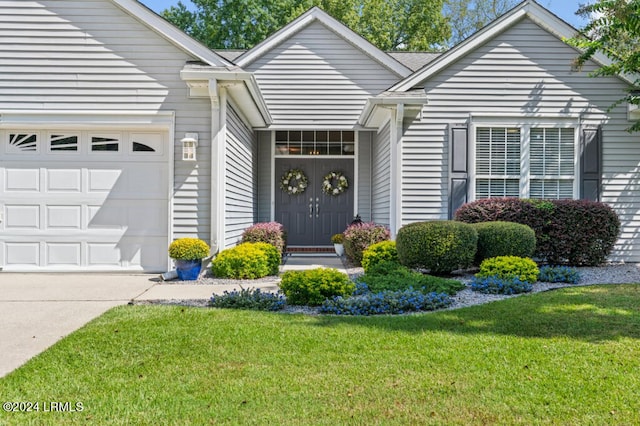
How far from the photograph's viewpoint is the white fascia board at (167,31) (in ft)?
24.4

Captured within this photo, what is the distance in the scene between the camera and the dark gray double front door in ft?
38.3

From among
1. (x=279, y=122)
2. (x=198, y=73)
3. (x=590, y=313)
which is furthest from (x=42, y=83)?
(x=590, y=313)

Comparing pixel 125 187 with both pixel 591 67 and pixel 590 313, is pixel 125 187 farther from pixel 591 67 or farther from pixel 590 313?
pixel 591 67

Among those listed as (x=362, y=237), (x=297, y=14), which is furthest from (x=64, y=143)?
(x=297, y=14)

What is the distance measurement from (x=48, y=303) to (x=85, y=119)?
341 centimetres

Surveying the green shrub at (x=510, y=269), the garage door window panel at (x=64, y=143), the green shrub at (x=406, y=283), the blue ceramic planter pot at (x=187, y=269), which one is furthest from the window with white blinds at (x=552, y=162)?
the garage door window panel at (x=64, y=143)

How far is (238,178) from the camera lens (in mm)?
8977

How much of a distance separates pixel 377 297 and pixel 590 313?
2.08 m

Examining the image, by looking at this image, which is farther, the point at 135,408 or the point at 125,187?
the point at 125,187

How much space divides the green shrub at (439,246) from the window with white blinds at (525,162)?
2.22 meters

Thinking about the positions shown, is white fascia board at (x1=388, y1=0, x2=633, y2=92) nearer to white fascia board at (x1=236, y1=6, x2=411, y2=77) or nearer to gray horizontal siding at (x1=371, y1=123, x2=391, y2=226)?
gray horizontal siding at (x1=371, y1=123, x2=391, y2=226)

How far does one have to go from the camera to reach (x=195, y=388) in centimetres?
289

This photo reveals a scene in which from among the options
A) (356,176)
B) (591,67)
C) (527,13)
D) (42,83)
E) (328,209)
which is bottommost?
(328,209)

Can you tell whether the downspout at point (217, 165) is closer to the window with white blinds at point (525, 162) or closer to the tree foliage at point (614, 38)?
the window with white blinds at point (525, 162)
